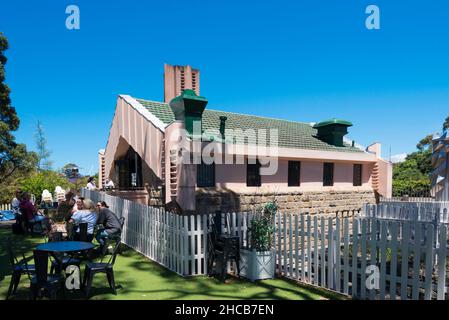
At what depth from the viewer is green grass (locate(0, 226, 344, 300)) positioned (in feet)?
17.8

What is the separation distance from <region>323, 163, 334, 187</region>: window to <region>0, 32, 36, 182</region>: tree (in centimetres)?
1965

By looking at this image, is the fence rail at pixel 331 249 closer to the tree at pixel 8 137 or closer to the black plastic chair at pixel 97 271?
the black plastic chair at pixel 97 271

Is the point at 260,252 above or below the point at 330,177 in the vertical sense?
below

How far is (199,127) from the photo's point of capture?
10.9m

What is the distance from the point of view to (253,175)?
1211 cm

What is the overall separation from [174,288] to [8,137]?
20.6m

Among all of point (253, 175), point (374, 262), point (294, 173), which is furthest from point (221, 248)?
point (294, 173)

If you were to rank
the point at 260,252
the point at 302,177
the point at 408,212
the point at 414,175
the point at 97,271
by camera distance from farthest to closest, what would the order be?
1. the point at 414,175
2. the point at 302,177
3. the point at 408,212
4. the point at 260,252
5. the point at 97,271

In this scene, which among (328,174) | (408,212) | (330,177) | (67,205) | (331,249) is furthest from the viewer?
(330,177)

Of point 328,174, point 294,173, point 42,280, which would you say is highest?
point 294,173

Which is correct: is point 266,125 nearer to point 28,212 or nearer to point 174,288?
point 28,212

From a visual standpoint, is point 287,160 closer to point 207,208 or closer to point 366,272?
point 207,208

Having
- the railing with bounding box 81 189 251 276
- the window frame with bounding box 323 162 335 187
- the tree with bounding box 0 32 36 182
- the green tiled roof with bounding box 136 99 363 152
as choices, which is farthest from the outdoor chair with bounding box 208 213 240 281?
the tree with bounding box 0 32 36 182
